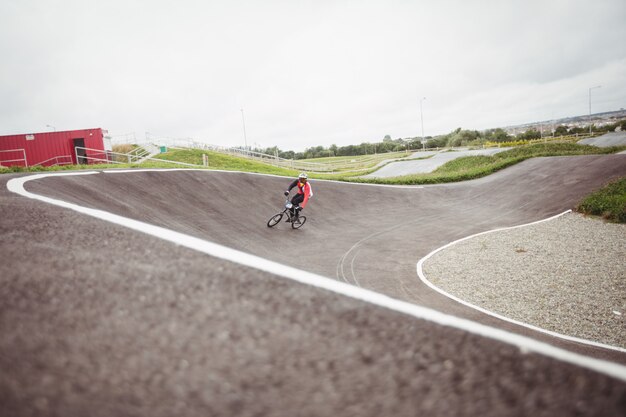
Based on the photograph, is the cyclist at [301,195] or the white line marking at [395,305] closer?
the white line marking at [395,305]

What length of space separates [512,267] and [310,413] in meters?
12.0

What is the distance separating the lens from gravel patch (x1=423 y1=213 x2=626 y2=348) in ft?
25.1

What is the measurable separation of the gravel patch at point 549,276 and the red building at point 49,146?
30496 millimetres

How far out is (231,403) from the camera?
44.8 inches

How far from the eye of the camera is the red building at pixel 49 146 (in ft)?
91.5

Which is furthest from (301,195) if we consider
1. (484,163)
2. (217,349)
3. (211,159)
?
(484,163)

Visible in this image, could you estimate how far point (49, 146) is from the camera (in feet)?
95.5

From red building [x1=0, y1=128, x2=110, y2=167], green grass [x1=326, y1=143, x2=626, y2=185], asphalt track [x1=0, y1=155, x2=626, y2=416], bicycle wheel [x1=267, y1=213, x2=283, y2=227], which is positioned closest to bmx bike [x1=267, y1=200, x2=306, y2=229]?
bicycle wheel [x1=267, y1=213, x2=283, y2=227]

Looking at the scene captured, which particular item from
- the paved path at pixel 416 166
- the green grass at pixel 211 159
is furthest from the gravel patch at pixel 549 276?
the green grass at pixel 211 159

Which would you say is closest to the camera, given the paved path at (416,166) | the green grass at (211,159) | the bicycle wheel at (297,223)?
the bicycle wheel at (297,223)

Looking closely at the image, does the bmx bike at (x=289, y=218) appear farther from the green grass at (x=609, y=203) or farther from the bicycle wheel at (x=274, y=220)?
the green grass at (x=609, y=203)

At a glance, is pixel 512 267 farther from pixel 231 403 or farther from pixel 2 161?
pixel 2 161

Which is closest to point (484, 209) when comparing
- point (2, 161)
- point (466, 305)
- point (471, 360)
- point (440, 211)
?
point (440, 211)

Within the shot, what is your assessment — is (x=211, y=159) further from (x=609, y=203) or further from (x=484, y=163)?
(x=609, y=203)
